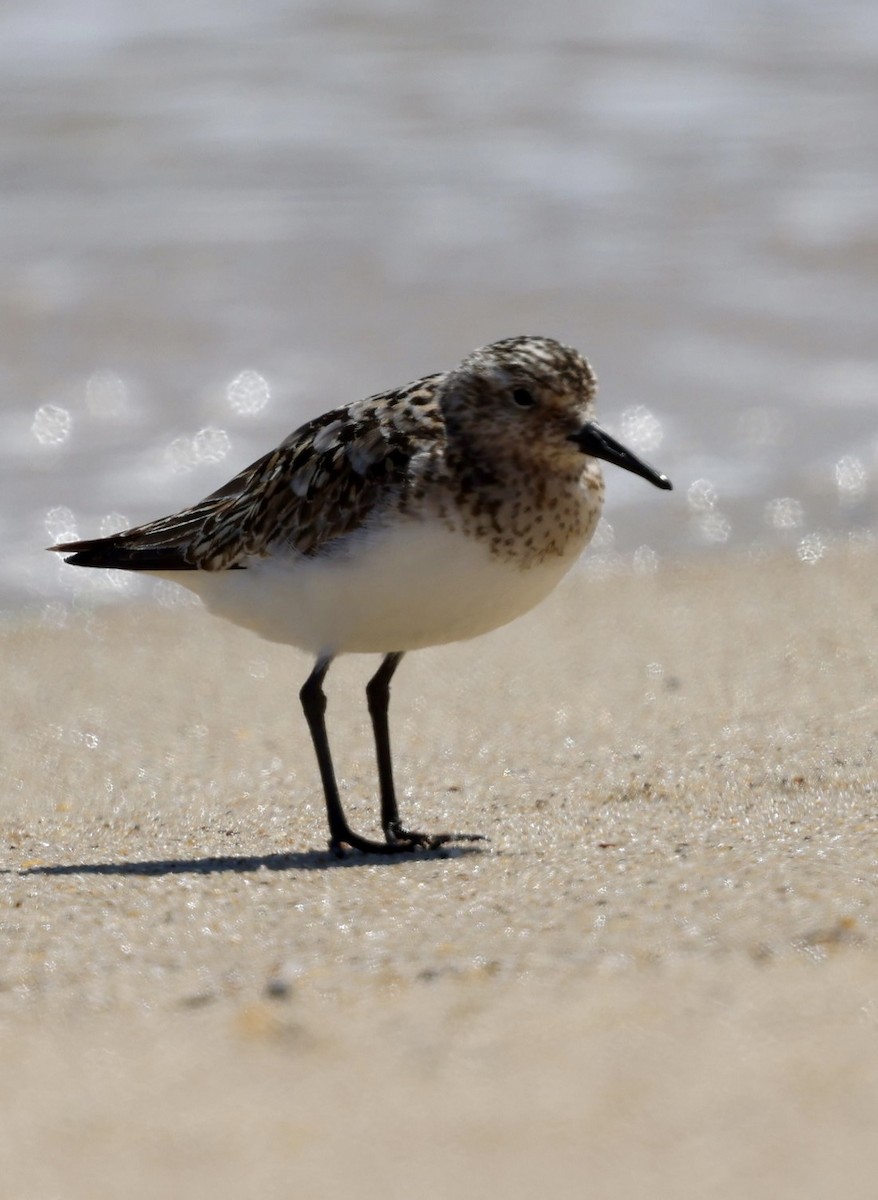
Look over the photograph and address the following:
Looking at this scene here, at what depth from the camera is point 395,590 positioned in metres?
4.75

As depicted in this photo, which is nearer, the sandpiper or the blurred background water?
the sandpiper

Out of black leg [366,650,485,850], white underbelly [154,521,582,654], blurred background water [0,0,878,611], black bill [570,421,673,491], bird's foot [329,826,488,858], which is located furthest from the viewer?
blurred background water [0,0,878,611]

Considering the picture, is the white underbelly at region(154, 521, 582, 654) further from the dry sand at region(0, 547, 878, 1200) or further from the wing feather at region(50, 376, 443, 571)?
the dry sand at region(0, 547, 878, 1200)

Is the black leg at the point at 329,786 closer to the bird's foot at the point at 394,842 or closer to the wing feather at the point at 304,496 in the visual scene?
the bird's foot at the point at 394,842

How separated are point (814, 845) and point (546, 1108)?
1.61 metres

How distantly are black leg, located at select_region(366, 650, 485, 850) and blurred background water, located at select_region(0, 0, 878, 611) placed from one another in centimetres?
326

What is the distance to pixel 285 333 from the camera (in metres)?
10.8

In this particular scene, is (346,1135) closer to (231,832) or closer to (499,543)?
(499,543)

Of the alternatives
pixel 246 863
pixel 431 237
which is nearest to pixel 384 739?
pixel 246 863


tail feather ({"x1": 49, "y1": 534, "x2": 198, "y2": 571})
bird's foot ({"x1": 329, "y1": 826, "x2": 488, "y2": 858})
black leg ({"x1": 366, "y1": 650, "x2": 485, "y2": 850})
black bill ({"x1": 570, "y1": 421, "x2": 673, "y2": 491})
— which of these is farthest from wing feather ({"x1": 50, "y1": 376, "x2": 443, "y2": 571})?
bird's foot ({"x1": 329, "y1": 826, "x2": 488, "y2": 858})

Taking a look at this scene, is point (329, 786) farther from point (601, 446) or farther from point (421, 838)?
point (601, 446)

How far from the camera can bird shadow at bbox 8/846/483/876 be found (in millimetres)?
4793

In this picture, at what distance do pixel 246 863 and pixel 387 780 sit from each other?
26.2 inches

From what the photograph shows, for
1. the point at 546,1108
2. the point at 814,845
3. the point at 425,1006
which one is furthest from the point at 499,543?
the point at 546,1108
